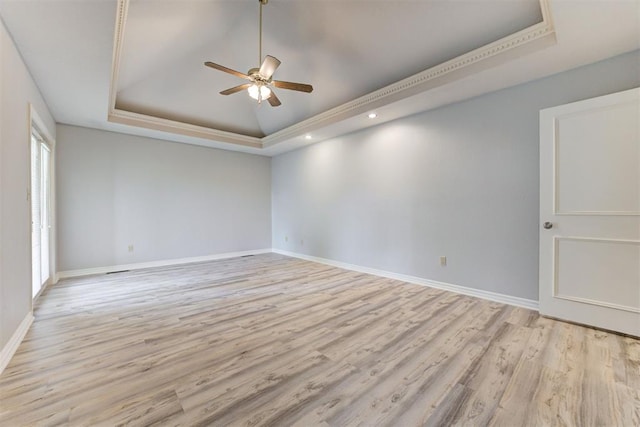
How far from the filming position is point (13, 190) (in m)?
2.19

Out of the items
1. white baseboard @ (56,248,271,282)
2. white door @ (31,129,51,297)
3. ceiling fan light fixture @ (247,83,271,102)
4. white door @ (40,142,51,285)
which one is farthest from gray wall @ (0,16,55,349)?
white baseboard @ (56,248,271,282)

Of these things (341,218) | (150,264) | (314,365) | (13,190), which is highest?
(13,190)

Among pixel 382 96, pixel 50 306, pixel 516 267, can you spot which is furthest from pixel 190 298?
pixel 516 267

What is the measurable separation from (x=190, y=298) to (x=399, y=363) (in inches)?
103

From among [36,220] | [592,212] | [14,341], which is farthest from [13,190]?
[592,212]

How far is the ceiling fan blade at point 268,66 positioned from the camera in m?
2.71

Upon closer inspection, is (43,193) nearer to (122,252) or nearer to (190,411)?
(122,252)

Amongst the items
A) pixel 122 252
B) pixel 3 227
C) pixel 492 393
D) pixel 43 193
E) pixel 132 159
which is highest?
→ pixel 132 159

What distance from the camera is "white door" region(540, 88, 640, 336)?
91.2 inches

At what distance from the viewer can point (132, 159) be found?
4969mm

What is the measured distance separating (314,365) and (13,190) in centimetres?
278

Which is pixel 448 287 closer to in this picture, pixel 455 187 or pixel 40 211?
pixel 455 187

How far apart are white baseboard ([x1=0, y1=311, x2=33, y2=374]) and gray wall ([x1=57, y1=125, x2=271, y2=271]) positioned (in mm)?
2334

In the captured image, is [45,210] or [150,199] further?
[150,199]
